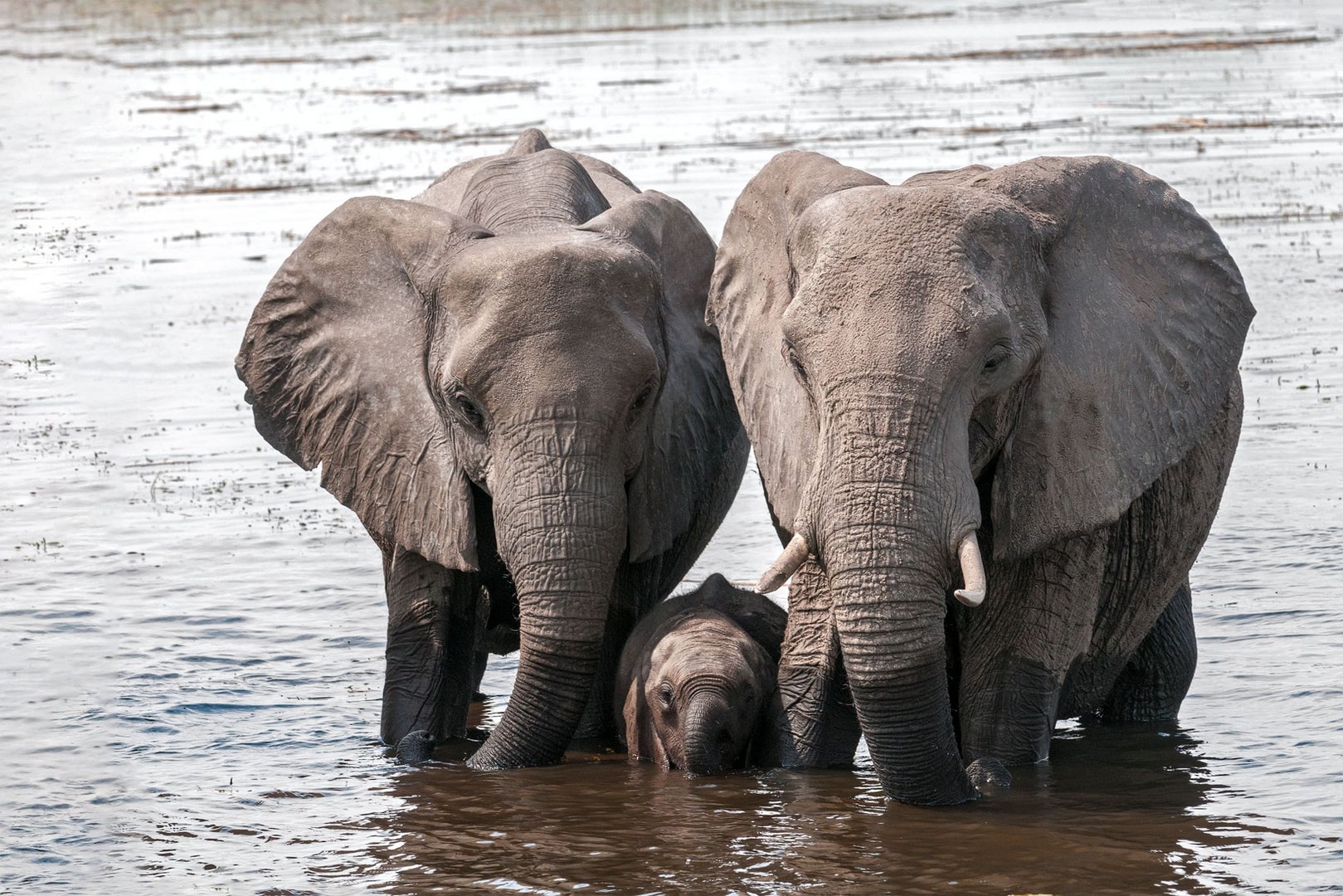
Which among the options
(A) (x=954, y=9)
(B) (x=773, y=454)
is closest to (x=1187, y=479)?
(B) (x=773, y=454)

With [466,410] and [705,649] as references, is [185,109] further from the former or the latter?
[705,649]

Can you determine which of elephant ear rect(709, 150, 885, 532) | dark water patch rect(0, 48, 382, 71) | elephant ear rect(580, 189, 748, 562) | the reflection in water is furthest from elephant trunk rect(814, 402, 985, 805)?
dark water patch rect(0, 48, 382, 71)

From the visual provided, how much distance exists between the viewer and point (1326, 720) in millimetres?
9102

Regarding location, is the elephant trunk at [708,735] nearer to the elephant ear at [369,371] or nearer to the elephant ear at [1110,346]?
the elephant ear at [369,371]

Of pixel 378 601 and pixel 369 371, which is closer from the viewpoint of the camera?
pixel 369 371

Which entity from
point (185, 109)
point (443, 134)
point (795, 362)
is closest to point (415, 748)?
point (795, 362)

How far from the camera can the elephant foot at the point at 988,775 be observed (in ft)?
26.5

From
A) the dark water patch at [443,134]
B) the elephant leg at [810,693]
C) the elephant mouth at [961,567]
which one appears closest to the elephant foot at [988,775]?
the elephant leg at [810,693]

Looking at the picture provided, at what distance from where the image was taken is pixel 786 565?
7.11 metres

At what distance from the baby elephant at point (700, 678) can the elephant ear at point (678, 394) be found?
0.31m

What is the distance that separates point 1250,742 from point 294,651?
4.50m

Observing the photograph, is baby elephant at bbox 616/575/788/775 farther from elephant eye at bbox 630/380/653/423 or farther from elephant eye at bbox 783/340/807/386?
elephant eye at bbox 783/340/807/386

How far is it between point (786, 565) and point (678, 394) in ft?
6.58

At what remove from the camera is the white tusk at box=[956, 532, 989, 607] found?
667 cm
